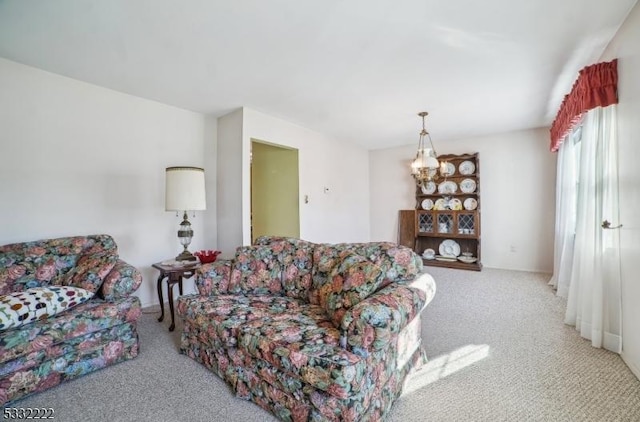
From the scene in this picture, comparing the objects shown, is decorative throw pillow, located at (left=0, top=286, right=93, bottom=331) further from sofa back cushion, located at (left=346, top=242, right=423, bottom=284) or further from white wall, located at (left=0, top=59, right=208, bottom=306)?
sofa back cushion, located at (left=346, top=242, right=423, bottom=284)

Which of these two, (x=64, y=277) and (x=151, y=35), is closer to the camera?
(x=151, y=35)

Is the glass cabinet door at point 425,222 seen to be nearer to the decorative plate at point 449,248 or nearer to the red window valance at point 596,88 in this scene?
the decorative plate at point 449,248

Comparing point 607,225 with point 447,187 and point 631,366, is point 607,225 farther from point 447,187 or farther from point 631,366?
point 447,187

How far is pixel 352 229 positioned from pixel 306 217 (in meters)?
1.51

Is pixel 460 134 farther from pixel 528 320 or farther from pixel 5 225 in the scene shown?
pixel 5 225

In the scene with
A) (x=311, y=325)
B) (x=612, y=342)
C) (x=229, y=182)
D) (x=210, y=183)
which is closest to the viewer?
(x=311, y=325)

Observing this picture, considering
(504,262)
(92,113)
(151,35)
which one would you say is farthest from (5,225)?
(504,262)

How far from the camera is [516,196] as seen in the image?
493cm

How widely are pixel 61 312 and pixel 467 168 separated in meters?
5.63

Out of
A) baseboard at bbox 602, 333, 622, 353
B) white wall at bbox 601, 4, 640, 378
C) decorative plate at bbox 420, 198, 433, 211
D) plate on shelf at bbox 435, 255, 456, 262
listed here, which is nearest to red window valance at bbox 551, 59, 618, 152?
white wall at bbox 601, 4, 640, 378

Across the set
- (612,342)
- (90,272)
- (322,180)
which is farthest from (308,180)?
(612,342)

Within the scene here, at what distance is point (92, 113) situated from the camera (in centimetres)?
290

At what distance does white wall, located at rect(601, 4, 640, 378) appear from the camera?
6.05ft

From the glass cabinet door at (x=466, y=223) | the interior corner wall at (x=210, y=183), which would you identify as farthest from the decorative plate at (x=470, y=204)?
the interior corner wall at (x=210, y=183)
